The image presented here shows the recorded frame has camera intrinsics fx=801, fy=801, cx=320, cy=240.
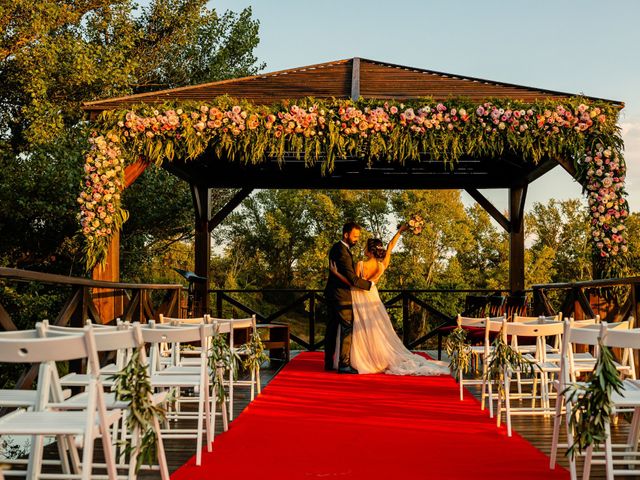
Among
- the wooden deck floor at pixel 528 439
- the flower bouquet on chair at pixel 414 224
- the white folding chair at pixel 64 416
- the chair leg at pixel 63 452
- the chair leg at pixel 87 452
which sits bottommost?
the wooden deck floor at pixel 528 439

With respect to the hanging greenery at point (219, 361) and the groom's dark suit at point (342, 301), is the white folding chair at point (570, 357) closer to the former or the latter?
the hanging greenery at point (219, 361)

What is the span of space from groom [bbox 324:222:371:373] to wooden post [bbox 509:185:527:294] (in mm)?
3627

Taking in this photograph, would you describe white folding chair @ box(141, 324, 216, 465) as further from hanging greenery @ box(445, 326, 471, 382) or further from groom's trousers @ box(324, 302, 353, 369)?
groom's trousers @ box(324, 302, 353, 369)

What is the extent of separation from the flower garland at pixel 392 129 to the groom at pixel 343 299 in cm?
138

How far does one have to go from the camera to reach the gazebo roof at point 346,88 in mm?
8820

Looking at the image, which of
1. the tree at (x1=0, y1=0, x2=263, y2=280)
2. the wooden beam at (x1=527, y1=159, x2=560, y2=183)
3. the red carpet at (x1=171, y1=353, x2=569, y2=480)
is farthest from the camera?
the tree at (x1=0, y1=0, x2=263, y2=280)

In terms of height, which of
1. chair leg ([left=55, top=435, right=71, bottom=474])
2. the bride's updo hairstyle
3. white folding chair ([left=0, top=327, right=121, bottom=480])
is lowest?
chair leg ([left=55, top=435, right=71, bottom=474])

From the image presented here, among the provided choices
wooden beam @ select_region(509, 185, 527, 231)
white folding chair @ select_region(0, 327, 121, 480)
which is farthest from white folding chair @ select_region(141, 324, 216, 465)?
wooden beam @ select_region(509, 185, 527, 231)

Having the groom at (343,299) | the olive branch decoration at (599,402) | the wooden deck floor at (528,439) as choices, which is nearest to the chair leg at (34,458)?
the wooden deck floor at (528,439)

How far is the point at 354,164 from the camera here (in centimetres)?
1172

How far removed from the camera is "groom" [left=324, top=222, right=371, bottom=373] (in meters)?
9.42

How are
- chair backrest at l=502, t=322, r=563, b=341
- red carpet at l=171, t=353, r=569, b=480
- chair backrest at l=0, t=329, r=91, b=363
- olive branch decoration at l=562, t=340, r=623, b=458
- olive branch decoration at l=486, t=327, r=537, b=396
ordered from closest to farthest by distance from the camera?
chair backrest at l=0, t=329, r=91, b=363 < olive branch decoration at l=562, t=340, r=623, b=458 < red carpet at l=171, t=353, r=569, b=480 < olive branch decoration at l=486, t=327, r=537, b=396 < chair backrest at l=502, t=322, r=563, b=341

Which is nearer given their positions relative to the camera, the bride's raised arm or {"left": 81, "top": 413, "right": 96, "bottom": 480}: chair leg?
{"left": 81, "top": 413, "right": 96, "bottom": 480}: chair leg

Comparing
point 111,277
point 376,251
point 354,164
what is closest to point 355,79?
point 376,251
